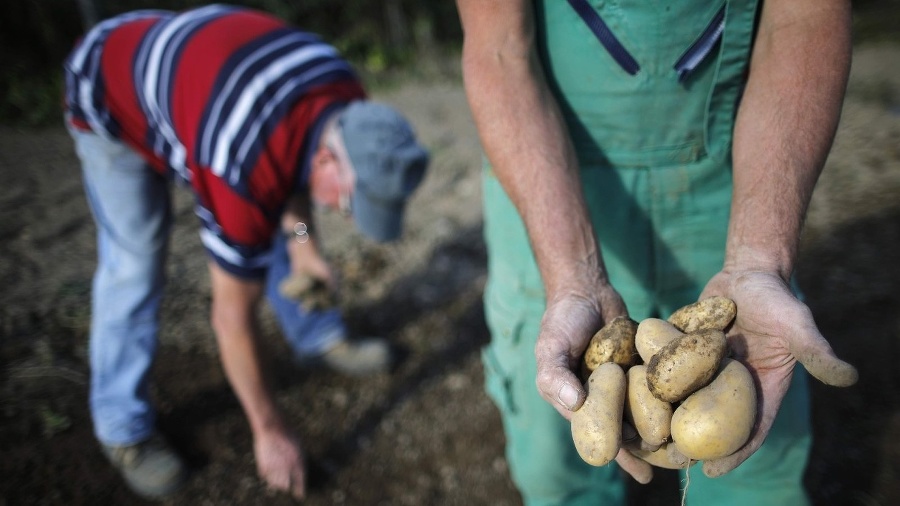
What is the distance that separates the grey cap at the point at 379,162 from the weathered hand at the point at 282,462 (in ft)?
2.86

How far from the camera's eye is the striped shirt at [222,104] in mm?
2049

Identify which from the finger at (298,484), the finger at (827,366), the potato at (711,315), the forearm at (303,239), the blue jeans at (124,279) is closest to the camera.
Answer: the finger at (827,366)

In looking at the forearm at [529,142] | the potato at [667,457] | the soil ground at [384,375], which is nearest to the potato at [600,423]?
the potato at [667,457]

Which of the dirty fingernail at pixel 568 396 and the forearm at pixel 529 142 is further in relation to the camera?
the forearm at pixel 529 142

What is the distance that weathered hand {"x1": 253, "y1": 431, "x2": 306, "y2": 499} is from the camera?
2.52 metres

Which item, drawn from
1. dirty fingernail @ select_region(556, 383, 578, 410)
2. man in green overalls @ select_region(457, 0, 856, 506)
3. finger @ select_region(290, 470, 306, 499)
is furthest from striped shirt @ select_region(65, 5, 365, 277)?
dirty fingernail @ select_region(556, 383, 578, 410)

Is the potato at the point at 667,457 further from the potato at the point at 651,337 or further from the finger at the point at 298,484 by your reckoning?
the finger at the point at 298,484

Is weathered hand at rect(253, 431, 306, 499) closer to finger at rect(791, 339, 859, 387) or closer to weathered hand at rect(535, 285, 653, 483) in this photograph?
weathered hand at rect(535, 285, 653, 483)

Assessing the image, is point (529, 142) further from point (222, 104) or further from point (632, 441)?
point (222, 104)

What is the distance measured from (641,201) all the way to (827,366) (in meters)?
0.61

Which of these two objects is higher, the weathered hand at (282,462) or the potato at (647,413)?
the potato at (647,413)

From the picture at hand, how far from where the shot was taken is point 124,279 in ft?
8.16

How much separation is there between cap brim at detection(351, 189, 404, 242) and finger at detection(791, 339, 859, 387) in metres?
1.42

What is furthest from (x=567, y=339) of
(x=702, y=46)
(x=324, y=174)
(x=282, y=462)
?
(x=282, y=462)
